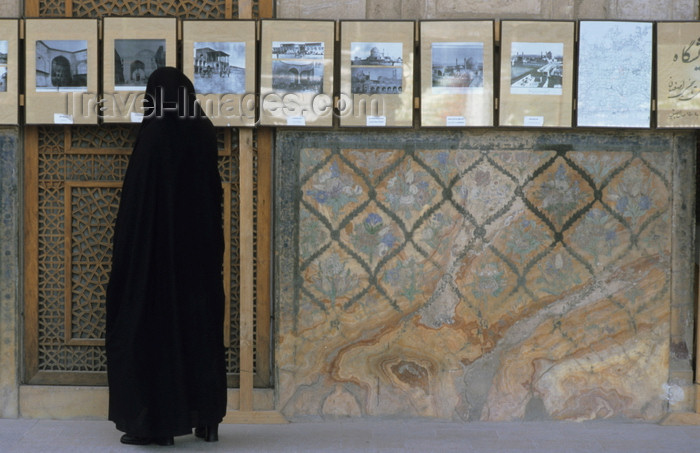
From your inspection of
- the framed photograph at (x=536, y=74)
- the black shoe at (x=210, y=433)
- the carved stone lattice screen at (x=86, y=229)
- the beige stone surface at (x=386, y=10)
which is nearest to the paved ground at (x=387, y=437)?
the black shoe at (x=210, y=433)

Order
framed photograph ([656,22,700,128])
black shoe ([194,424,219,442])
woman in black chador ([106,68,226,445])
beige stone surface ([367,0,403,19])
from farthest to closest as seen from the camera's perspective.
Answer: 1. beige stone surface ([367,0,403,19])
2. framed photograph ([656,22,700,128])
3. black shoe ([194,424,219,442])
4. woman in black chador ([106,68,226,445])

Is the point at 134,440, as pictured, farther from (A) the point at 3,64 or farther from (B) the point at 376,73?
(B) the point at 376,73

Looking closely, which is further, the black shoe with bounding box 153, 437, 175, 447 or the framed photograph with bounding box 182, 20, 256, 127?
the framed photograph with bounding box 182, 20, 256, 127

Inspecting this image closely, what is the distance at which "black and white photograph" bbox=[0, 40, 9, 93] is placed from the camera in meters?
4.59

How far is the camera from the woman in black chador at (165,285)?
4.17 metres

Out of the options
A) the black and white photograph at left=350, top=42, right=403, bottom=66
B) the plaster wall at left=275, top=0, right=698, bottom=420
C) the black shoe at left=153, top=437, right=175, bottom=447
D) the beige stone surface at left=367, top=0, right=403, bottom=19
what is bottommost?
the black shoe at left=153, top=437, right=175, bottom=447

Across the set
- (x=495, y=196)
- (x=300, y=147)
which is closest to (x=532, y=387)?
(x=495, y=196)

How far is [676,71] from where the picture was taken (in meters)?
4.56

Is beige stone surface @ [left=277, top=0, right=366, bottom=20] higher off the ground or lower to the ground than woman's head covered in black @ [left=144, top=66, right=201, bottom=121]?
higher

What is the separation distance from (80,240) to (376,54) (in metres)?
1.80

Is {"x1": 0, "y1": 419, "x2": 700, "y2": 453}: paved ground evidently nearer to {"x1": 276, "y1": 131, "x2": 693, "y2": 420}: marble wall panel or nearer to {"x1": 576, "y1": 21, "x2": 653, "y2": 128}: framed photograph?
{"x1": 276, "y1": 131, "x2": 693, "y2": 420}: marble wall panel

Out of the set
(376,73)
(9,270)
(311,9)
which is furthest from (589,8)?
(9,270)

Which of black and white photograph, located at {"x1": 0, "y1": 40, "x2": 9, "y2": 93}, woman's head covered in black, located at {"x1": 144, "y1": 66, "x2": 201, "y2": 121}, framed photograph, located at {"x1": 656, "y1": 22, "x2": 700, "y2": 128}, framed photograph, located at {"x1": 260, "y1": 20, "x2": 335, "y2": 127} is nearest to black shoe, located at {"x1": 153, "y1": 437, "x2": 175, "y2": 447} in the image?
woman's head covered in black, located at {"x1": 144, "y1": 66, "x2": 201, "y2": 121}

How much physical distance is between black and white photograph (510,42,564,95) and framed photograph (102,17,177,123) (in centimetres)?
171
